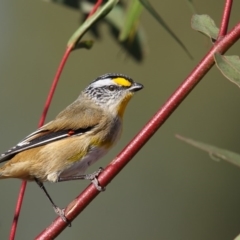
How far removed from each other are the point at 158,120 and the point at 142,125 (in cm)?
424

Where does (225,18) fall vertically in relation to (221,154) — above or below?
above

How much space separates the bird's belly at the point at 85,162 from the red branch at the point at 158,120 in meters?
1.14

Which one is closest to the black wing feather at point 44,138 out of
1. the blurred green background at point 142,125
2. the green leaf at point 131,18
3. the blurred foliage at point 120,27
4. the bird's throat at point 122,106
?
the bird's throat at point 122,106

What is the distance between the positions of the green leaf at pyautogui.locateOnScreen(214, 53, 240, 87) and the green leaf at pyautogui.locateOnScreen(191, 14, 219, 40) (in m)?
0.07

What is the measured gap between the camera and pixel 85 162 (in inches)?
122

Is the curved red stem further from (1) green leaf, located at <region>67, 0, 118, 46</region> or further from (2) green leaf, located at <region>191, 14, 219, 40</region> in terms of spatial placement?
(2) green leaf, located at <region>191, 14, 219, 40</region>

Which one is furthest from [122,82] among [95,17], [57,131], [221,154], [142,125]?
[142,125]

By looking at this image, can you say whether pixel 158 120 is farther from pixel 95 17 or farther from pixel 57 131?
pixel 57 131

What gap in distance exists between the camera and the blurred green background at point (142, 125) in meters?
5.96

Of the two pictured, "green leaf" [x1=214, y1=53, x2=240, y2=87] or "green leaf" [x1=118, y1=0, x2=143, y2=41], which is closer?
"green leaf" [x1=214, y1=53, x2=240, y2=87]

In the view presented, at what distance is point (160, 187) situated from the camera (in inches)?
238

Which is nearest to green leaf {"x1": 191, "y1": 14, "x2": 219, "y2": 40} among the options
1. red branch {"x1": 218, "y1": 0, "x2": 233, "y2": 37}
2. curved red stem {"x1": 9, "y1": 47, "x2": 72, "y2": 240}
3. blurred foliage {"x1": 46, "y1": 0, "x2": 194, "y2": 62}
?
red branch {"x1": 218, "y1": 0, "x2": 233, "y2": 37}

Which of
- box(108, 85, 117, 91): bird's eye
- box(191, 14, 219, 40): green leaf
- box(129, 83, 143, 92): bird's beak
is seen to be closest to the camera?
box(191, 14, 219, 40): green leaf

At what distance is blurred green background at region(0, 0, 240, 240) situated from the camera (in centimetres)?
596
